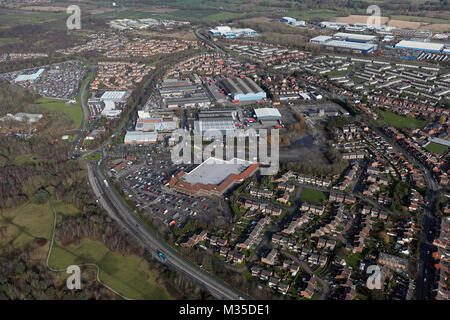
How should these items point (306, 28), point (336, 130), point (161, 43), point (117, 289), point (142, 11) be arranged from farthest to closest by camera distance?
point (142, 11) < point (306, 28) < point (161, 43) < point (336, 130) < point (117, 289)

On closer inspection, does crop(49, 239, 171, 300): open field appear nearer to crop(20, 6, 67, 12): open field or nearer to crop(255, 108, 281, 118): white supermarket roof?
crop(255, 108, 281, 118): white supermarket roof

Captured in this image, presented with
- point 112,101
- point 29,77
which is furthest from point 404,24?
point 29,77

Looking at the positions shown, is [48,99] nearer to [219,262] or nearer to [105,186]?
[105,186]

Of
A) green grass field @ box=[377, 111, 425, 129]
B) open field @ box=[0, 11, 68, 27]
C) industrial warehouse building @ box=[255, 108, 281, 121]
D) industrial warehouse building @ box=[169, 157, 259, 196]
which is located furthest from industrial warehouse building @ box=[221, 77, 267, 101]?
open field @ box=[0, 11, 68, 27]

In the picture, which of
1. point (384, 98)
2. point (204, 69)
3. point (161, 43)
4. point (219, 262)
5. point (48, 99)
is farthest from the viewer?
point (161, 43)

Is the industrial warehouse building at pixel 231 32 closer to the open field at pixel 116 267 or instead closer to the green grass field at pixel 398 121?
the green grass field at pixel 398 121

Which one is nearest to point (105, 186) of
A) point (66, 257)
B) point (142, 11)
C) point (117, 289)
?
point (66, 257)

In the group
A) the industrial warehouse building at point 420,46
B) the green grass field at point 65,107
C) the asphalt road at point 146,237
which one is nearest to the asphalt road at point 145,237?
the asphalt road at point 146,237
